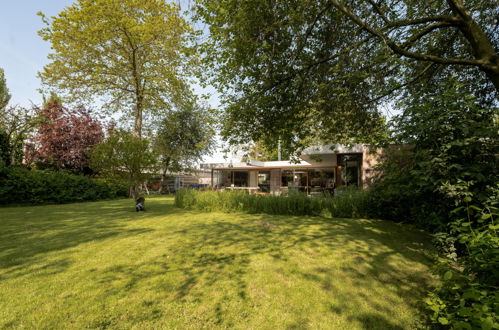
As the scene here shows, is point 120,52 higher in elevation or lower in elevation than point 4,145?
higher

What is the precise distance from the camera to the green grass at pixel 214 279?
2586 mm

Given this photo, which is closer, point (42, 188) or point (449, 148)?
point (449, 148)

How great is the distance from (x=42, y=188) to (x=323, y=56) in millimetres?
15176

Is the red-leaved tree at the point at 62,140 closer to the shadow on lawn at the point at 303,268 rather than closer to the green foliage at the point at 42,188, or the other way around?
the green foliage at the point at 42,188

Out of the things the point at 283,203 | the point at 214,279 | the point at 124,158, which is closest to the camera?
the point at 214,279

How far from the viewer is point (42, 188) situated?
12.2m

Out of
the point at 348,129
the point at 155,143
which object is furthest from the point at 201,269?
the point at 155,143

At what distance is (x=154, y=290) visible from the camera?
3135 mm

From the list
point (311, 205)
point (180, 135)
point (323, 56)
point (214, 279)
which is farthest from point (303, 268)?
point (180, 135)

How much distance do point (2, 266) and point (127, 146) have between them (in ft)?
22.8

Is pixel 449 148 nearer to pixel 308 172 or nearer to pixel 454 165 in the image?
pixel 454 165

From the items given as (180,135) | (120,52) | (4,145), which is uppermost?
(120,52)

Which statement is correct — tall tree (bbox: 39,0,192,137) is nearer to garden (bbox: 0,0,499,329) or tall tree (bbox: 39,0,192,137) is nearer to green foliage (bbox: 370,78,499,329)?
garden (bbox: 0,0,499,329)

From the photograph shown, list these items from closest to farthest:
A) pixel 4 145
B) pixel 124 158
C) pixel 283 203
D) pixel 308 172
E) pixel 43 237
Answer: pixel 43 237, pixel 283 203, pixel 124 158, pixel 4 145, pixel 308 172
